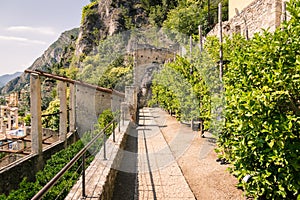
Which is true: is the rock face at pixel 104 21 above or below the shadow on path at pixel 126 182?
above

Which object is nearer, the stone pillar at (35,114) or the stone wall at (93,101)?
the stone pillar at (35,114)

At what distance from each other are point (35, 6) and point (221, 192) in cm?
915

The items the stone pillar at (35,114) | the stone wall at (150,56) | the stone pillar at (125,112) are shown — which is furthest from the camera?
the stone wall at (150,56)

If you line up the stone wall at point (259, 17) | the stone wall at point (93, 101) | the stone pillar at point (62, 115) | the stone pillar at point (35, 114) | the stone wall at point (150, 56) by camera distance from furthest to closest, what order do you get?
1. the stone wall at point (150, 56)
2. the stone wall at point (93, 101)
3. the stone pillar at point (62, 115)
4. the stone pillar at point (35, 114)
5. the stone wall at point (259, 17)

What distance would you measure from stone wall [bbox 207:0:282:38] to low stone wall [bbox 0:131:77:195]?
24.4ft

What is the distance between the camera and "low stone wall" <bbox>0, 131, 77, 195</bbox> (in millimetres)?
6387

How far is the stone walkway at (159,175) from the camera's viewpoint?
4.20 metres

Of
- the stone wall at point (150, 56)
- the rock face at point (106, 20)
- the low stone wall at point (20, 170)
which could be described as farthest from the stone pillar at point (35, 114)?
the rock face at point (106, 20)

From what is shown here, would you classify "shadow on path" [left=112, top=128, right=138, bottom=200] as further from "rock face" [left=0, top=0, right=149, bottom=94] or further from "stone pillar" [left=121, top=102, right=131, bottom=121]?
"rock face" [left=0, top=0, right=149, bottom=94]

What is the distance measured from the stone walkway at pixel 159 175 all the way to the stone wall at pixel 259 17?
461cm

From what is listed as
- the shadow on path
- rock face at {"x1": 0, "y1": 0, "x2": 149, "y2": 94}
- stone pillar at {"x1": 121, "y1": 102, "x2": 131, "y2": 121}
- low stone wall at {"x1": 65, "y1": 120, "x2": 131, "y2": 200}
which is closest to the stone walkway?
the shadow on path

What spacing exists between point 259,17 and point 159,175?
20.4 feet

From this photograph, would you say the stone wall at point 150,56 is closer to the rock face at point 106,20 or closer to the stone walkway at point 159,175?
the rock face at point 106,20

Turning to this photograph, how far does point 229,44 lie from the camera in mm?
6980
